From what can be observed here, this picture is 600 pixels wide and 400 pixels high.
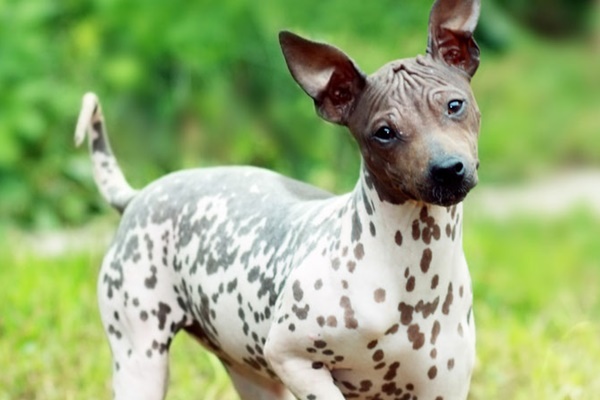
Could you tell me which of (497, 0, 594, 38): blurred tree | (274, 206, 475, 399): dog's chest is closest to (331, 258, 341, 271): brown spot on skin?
(274, 206, 475, 399): dog's chest

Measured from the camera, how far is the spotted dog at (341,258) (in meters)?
2.81

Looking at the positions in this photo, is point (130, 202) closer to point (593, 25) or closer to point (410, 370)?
point (410, 370)

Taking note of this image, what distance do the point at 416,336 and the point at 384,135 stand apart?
48 cm

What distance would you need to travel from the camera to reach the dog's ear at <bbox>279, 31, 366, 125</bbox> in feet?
9.66

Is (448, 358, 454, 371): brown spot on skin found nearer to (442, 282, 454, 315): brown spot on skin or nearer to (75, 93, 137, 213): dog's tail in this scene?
(442, 282, 454, 315): brown spot on skin

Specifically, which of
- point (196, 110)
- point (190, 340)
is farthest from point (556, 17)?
point (190, 340)

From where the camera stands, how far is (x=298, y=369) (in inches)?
119

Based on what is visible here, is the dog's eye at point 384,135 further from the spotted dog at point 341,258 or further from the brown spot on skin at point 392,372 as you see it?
the brown spot on skin at point 392,372

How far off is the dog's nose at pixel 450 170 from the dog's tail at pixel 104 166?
1283mm

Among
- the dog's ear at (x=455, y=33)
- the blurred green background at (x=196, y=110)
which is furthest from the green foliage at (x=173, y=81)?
the dog's ear at (x=455, y=33)

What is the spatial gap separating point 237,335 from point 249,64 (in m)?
5.54

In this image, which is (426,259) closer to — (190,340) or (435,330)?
(435,330)

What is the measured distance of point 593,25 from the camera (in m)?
12.3

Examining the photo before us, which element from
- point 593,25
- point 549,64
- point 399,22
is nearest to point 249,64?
point 399,22
